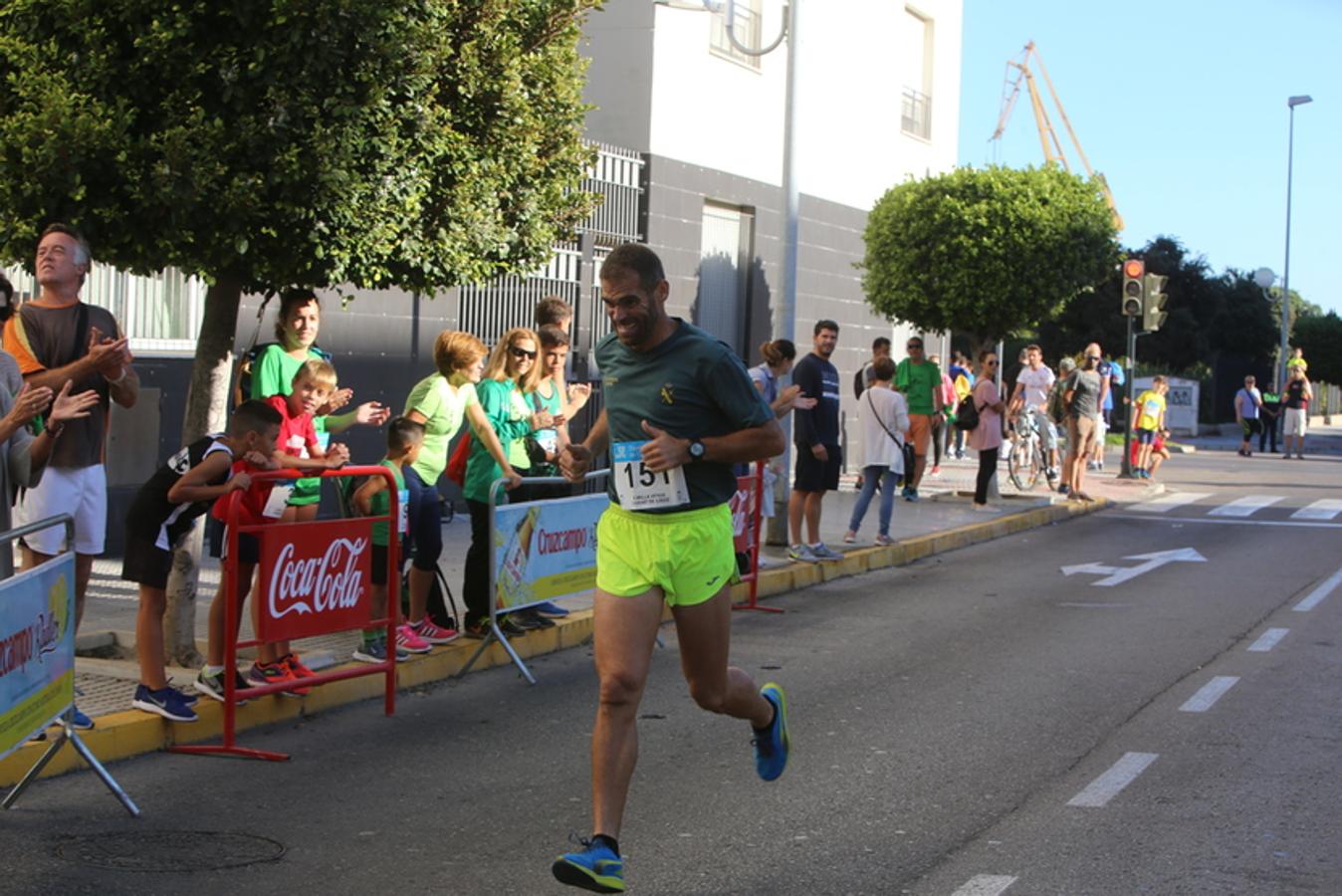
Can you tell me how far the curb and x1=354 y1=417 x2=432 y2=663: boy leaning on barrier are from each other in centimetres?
13

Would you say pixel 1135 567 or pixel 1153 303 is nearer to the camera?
pixel 1135 567

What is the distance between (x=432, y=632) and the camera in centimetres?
949

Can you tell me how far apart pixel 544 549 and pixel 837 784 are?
126 inches

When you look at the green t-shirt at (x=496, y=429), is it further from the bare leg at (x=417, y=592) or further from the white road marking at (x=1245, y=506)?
the white road marking at (x=1245, y=506)

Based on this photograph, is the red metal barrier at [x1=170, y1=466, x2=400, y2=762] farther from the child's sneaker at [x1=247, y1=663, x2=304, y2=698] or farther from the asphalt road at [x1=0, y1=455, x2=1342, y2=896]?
the asphalt road at [x1=0, y1=455, x2=1342, y2=896]

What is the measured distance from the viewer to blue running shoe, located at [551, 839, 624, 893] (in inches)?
200

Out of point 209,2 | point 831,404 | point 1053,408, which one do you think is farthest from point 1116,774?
point 1053,408

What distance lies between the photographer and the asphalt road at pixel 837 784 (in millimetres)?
5660

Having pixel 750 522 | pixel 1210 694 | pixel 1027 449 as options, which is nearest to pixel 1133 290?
pixel 1027 449

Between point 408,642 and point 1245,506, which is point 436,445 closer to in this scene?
point 408,642

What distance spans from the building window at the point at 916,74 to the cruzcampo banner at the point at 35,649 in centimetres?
2222

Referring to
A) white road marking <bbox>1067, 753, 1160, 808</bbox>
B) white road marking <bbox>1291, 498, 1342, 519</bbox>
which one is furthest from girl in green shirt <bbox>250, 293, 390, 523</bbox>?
white road marking <bbox>1291, 498, 1342, 519</bbox>

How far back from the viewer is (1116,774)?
7.14 meters

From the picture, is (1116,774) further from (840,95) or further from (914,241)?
(840,95)
